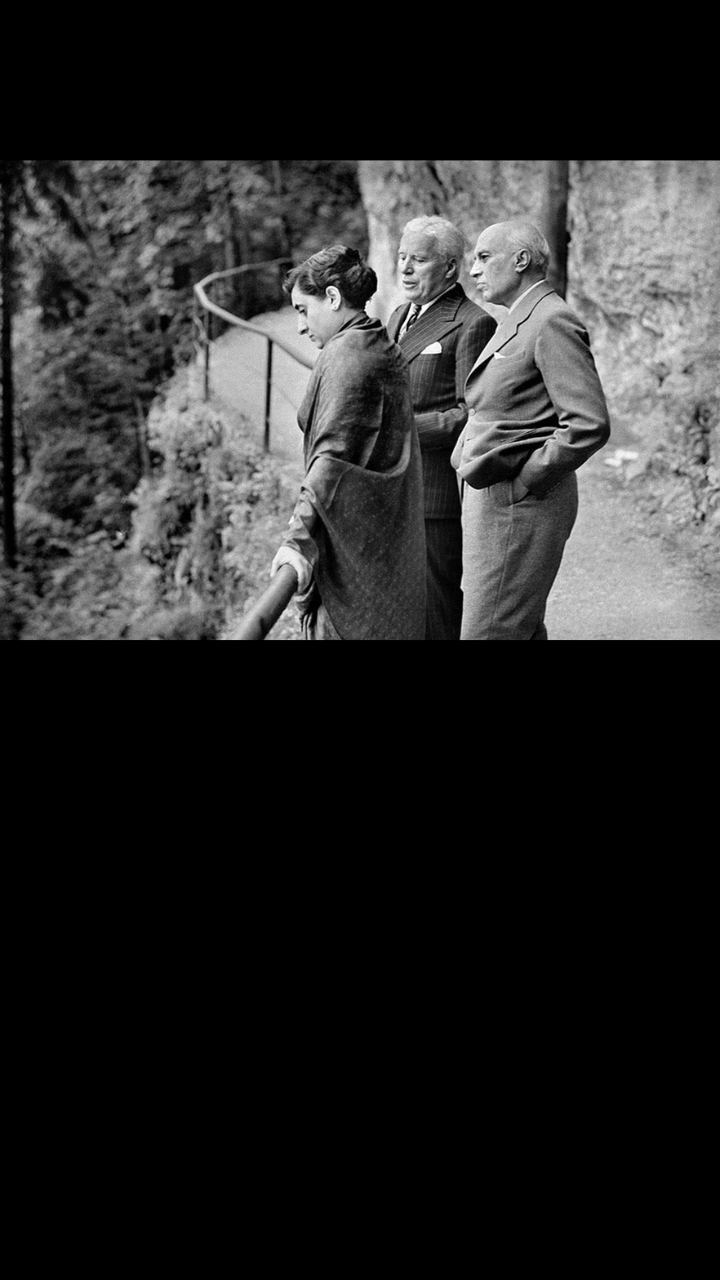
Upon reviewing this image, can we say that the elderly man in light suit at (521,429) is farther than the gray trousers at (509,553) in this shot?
No

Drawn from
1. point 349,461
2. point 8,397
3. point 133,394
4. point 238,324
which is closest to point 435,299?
point 349,461

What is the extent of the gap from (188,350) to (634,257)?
5.29 ft

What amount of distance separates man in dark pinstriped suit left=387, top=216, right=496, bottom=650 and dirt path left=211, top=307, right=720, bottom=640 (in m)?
0.41

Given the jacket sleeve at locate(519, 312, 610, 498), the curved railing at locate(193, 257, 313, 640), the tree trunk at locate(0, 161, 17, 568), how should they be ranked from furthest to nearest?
1. the tree trunk at locate(0, 161, 17, 568)
2. the jacket sleeve at locate(519, 312, 610, 498)
3. the curved railing at locate(193, 257, 313, 640)

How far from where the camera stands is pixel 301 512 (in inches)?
175

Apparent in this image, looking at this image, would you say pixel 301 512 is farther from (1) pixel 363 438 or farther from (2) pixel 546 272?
(2) pixel 546 272

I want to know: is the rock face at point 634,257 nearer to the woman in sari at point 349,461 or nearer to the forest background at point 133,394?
the forest background at point 133,394

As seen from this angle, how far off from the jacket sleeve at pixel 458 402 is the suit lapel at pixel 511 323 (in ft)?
0.07

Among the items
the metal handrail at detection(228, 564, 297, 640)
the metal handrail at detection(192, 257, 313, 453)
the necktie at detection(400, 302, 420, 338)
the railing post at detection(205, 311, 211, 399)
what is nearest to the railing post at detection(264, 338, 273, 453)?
the metal handrail at detection(192, 257, 313, 453)

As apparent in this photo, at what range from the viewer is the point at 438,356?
4574 mm

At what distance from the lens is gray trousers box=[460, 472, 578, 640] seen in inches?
182

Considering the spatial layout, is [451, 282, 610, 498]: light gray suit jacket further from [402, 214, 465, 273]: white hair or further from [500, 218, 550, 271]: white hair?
[402, 214, 465, 273]: white hair

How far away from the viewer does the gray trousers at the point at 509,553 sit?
4625 millimetres

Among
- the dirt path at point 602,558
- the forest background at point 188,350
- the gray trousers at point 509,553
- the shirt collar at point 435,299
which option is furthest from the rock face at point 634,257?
the gray trousers at point 509,553
